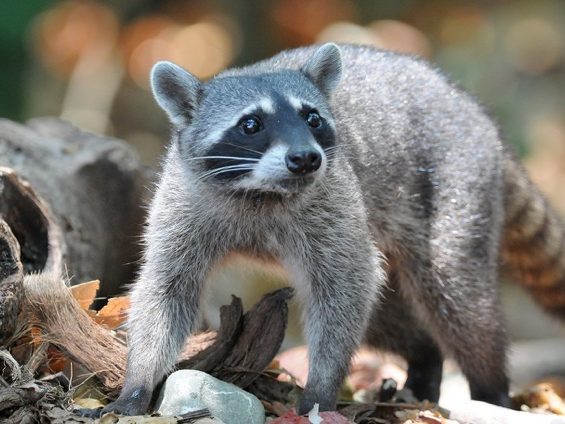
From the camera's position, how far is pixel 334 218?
267 inches

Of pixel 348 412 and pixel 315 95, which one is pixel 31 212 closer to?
pixel 315 95

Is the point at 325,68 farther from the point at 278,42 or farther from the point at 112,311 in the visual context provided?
the point at 278,42

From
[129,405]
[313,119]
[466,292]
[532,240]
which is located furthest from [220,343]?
[532,240]

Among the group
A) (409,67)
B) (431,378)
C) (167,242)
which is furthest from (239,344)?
(409,67)

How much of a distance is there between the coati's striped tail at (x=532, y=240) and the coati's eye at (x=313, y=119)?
2575 millimetres

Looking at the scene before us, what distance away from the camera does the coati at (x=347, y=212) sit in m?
6.40

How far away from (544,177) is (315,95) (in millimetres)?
8901

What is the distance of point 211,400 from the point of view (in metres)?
5.82

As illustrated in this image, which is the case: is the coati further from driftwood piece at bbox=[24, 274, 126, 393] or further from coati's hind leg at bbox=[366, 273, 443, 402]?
driftwood piece at bbox=[24, 274, 126, 393]

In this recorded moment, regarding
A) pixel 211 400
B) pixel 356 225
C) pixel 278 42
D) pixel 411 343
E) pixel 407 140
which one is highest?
pixel 278 42

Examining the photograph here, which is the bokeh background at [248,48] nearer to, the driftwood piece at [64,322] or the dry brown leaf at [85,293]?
the dry brown leaf at [85,293]

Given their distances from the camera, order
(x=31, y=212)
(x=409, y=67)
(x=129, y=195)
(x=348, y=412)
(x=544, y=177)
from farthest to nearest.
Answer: (x=544, y=177) → (x=129, y=195) → (x=409, y=67) → (x=31, y=212) → (x=348, y=412)

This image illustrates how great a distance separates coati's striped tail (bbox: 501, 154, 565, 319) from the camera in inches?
338

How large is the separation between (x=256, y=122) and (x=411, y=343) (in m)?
3.03
